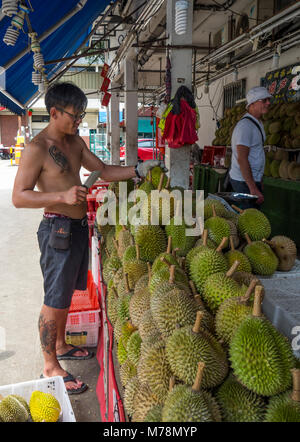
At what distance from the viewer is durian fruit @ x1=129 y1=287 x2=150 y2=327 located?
1.60m

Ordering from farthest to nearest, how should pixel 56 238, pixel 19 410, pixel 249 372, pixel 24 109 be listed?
pixel 24 109 → pixel 56 238 → pixel 19 410 → pixel 249 372

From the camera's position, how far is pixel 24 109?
10281 millimetres

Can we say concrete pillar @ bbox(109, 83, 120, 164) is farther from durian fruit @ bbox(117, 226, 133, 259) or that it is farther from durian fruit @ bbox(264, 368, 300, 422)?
durian fruit @ bbox(264, 368, 300, 422)

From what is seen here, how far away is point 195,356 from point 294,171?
4745mm

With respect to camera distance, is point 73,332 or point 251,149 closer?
point 73,332

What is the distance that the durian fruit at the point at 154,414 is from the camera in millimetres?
1065

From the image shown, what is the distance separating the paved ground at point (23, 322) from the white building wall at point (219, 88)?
19.3 feet

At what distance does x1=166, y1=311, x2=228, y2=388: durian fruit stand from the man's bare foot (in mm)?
1634

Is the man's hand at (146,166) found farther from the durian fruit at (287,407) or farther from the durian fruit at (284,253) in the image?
the durian fruit at (287,407)

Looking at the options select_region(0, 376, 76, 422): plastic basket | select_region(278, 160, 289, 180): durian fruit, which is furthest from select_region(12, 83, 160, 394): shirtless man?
select_region(278, 160, 289, 180): durian fruit

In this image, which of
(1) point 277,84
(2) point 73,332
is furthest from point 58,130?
(1) point 277,84

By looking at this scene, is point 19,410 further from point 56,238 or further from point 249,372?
point 249,372
